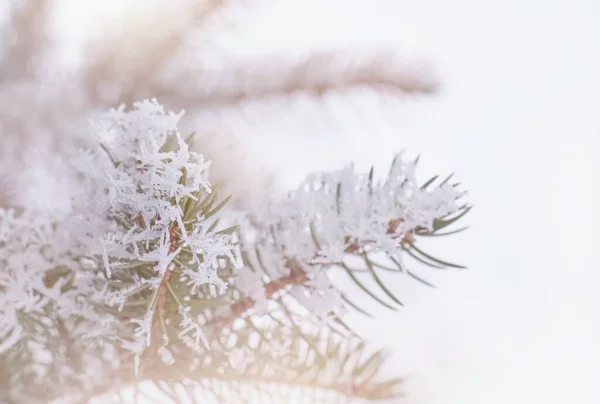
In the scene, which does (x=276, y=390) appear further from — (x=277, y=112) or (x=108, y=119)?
(x=277, y=112)

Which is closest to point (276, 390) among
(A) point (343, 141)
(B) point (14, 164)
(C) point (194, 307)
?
(C) point (194, 307)

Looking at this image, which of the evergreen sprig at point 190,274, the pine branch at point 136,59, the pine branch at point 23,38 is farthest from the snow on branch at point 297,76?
the evergreen sprig at point 190,274

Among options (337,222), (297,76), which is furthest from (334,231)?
(297,76)

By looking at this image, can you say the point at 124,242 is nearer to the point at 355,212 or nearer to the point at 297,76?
the point at 355,212

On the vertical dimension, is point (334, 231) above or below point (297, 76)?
below

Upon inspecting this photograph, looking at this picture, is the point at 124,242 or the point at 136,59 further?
the point at 136,59

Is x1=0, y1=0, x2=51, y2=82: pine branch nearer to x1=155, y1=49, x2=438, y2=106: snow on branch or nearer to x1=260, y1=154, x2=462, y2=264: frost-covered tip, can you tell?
x1=155, y1=49, x2=438, y2=106: snow on branch

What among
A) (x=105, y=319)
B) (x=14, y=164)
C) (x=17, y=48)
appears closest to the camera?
(x=105, y=319)

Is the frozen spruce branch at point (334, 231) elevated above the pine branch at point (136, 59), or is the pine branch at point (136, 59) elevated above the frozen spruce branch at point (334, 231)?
the pine branch at point (136, 59)

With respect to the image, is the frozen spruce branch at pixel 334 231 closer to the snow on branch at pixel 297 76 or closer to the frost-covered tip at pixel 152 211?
the frost-covered tip at pixel 152 211

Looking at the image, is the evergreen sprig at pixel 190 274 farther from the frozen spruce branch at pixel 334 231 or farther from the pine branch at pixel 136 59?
the pine branch at pixel 136 59

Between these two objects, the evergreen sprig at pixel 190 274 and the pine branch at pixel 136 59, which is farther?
the pine branch at pixel 136 59
